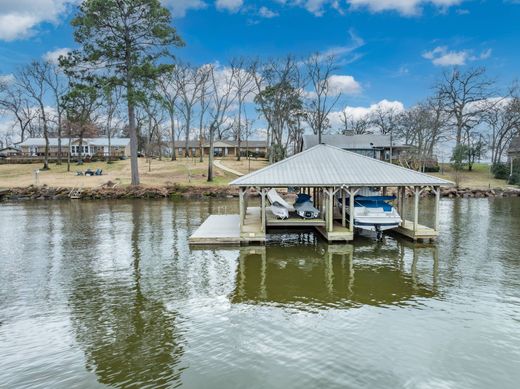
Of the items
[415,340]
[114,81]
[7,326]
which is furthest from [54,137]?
[415,340]

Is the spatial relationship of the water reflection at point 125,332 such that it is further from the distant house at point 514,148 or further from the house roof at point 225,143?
the house roof at point 225,143

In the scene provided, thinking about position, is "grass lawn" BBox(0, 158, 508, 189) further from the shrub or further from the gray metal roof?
the gray metal roof

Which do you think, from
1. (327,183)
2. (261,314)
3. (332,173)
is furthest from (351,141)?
(261,314)

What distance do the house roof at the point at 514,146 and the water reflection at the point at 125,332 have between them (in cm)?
6244

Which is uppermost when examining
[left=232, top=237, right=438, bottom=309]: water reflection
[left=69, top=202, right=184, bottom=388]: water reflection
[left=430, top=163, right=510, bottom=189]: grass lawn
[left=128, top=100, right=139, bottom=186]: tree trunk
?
[left=128, top=100, right=139, bottom=186]: tree trunk

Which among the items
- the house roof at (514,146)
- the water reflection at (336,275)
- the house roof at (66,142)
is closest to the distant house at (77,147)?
the house roof at (66,142)

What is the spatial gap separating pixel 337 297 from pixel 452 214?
59.4 ft

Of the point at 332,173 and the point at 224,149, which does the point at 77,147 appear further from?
the point at 332,173

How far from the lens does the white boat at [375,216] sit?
1571cm

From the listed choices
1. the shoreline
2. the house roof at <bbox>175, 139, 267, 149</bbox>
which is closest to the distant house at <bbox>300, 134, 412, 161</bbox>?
the shoreline

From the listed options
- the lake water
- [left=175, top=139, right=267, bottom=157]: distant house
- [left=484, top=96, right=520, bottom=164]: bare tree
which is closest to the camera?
the lake water

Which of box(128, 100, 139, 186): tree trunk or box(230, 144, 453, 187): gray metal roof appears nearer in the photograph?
box(230, 144, 453, 187): gray metal roof

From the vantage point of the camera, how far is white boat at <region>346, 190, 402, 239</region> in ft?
51.5

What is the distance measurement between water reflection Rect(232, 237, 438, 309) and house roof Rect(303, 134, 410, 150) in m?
29.9
